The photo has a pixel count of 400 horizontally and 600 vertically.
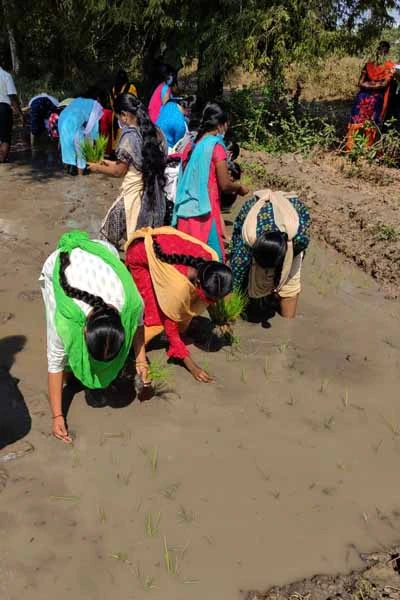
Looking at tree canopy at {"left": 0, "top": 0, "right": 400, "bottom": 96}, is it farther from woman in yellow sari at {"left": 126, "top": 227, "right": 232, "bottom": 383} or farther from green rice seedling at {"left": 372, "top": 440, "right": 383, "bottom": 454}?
green rice seedling at {"left": 372, "top": 440, "right": 383, "bottom": 454}

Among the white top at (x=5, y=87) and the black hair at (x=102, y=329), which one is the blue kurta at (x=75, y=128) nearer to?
the white top at (x=5, y=87)

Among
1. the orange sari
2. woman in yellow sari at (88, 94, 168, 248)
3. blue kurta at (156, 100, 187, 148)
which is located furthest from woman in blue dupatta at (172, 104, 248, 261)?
the orange sari

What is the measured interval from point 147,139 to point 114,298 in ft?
5.59

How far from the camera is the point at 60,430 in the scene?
9.34 feet

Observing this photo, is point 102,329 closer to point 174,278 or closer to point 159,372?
point 174,278

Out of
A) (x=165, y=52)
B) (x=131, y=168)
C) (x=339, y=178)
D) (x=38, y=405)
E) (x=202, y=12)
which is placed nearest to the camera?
(x=38, y=405)

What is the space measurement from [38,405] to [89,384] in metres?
0.51

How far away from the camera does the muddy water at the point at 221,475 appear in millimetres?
2305

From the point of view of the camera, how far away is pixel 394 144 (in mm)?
6797

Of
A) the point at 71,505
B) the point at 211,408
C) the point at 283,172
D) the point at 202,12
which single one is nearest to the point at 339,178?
the point at 283,172

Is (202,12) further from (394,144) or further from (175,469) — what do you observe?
(175,469)

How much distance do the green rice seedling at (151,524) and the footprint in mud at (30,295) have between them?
2116 mm

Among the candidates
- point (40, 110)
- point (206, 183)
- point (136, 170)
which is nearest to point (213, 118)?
point (206, 183)

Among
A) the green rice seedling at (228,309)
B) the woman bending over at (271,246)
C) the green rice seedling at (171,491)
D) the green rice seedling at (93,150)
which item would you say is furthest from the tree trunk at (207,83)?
the green rice seedling at (171,491)
